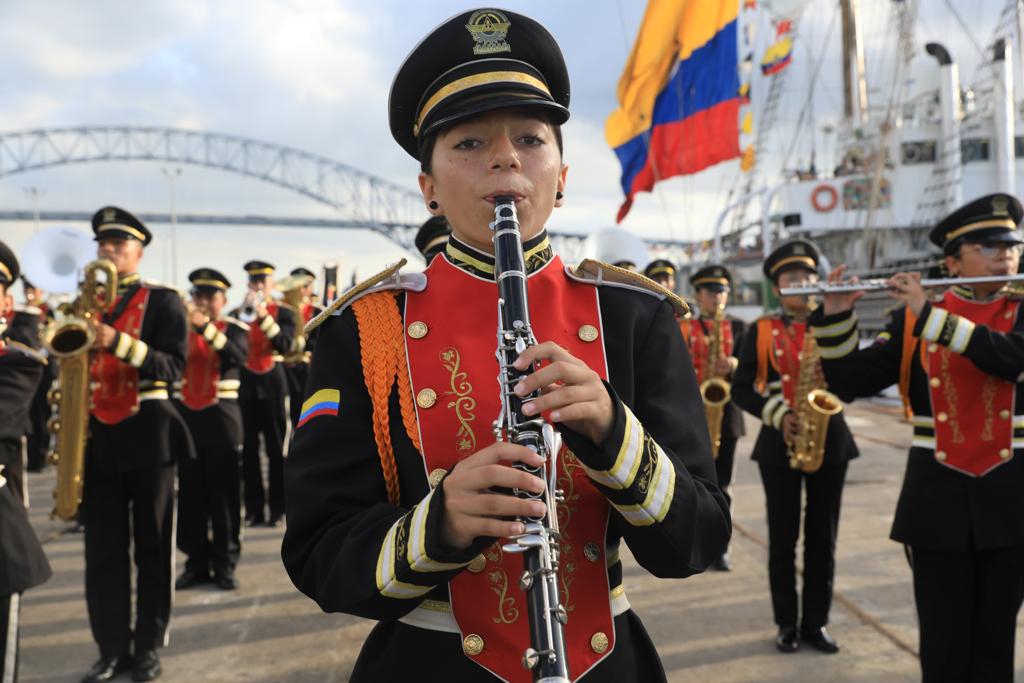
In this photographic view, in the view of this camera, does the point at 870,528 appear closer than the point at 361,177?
Yes

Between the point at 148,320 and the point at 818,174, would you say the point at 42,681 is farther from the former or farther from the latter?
the point at 818,174

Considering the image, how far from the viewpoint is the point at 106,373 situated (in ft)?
16.7

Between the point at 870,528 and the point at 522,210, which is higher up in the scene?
the point at 522,210

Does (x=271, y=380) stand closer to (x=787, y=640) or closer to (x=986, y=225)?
(x=787, y=640)

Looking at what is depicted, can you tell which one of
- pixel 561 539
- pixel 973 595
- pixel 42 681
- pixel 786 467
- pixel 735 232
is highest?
pixel 735 232

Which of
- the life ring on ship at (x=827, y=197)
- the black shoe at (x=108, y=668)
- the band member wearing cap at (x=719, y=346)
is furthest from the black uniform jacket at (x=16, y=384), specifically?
the life ring on ship at (x=827, y=197)

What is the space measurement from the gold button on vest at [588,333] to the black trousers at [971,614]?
2.97 metres

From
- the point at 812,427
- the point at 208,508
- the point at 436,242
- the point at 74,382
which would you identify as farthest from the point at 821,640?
the point at 208,508

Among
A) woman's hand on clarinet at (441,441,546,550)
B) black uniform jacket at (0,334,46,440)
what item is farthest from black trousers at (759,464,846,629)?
woman's hand on clarinet at (441,441,546,550)

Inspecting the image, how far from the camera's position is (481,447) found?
163 cm

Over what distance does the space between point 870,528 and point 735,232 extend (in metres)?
28.3

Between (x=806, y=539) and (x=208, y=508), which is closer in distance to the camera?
(x=806, y=539)

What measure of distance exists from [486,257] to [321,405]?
479 millimetres

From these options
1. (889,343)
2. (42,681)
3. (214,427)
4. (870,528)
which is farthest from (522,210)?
(870,528)
